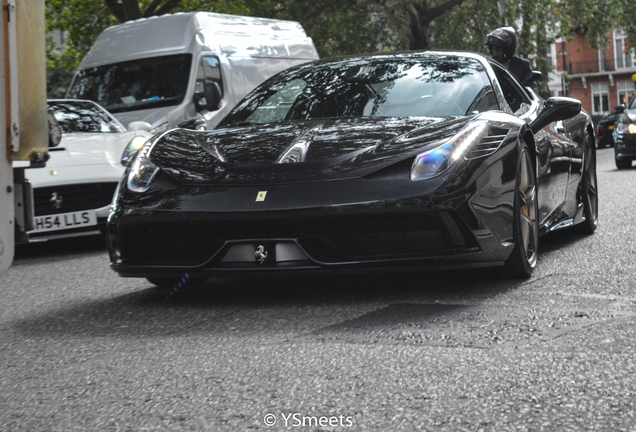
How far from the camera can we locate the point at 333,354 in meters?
3.75

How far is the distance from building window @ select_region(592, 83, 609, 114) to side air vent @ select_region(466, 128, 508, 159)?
71.2 m

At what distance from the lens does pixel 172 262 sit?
5.00 metres

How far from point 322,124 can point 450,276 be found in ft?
3.46

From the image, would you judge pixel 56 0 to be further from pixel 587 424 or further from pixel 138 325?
pixel 587 424

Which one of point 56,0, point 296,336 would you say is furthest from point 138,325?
point 56,0

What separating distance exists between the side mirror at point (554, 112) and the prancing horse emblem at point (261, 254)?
195cm

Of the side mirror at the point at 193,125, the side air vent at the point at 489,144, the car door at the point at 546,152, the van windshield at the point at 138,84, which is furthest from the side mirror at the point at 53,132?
the van windshield at the point at 138,84

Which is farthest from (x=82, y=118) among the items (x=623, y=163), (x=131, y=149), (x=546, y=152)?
(x=623, y=163)

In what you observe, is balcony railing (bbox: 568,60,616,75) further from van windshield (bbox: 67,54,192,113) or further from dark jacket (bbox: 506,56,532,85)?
dark jacket (bbox: 506,56,532,85)

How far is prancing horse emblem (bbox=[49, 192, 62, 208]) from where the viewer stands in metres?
8.18

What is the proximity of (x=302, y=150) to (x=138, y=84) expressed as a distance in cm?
874

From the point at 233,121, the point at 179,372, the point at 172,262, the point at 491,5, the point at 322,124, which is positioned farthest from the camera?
the point at 491,5

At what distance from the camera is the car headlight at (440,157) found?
15.5 feet

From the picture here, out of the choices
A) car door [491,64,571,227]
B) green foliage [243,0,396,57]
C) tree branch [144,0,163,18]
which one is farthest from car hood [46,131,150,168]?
green foliage [243,0,396,57]
